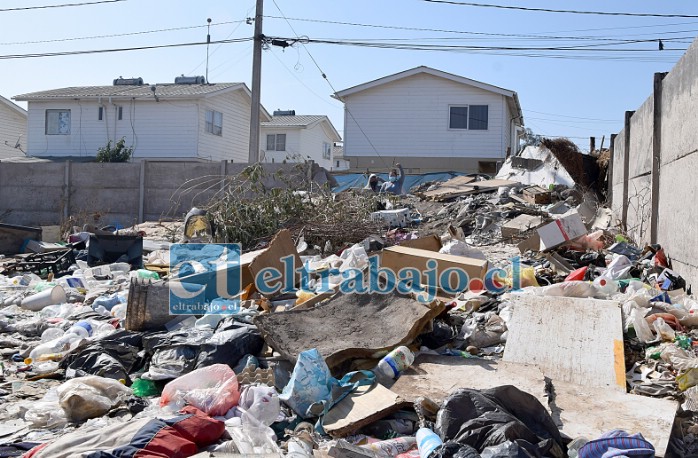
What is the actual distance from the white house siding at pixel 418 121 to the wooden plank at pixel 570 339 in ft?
53.8

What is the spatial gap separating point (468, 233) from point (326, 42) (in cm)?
952

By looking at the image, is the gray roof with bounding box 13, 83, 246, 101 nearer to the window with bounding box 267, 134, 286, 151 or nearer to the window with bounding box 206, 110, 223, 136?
the window with bounding box 206, 110, 223, 136

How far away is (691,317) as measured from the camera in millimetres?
4363

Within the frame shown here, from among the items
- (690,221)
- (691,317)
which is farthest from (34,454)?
(690,221)

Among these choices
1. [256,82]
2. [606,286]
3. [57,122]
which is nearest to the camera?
[606,286]

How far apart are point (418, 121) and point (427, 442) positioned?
18.8 metres

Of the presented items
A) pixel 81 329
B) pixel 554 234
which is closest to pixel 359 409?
pixel 81 329

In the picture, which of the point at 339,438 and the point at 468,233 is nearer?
the point at 339,438

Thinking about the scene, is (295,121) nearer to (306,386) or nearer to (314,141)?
(314,141)

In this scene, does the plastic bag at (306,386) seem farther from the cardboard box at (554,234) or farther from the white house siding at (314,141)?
the white house siding at (314,141)

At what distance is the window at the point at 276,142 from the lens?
27156 mm

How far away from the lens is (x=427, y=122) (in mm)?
20812

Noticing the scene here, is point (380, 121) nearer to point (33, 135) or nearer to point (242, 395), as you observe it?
point (33, 135)

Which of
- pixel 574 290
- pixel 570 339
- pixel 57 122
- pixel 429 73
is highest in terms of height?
pixel 429 73
